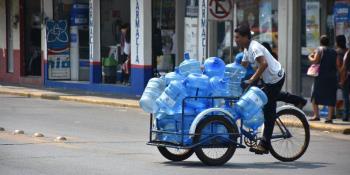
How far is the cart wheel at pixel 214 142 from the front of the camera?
35.0 ft

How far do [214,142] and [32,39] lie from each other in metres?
20.4

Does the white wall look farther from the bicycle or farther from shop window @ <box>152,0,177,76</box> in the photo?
the bicycle

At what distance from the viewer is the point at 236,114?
11.0 m

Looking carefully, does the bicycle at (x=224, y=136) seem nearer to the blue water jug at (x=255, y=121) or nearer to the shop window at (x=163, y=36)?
the blue water jug at (x=255, y=121)

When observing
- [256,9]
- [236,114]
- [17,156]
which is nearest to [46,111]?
[256,9]

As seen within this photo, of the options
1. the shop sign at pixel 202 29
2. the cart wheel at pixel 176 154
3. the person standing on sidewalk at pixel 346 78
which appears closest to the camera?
the cart wheel at pixel 176 154

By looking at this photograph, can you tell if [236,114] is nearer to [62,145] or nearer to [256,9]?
[62,145]

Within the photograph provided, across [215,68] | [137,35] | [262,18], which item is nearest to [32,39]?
[137,35]

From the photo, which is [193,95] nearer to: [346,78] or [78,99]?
[346,78]

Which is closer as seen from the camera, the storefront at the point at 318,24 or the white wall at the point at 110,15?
the storefront at the point at 318,24

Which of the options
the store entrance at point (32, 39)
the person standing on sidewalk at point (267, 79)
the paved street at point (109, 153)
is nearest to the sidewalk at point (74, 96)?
the store entrance at point (32, 39)

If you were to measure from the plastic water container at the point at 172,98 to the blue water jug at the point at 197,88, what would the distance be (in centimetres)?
10

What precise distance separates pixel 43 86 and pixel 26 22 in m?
2.96

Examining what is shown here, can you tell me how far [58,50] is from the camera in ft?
92.0
